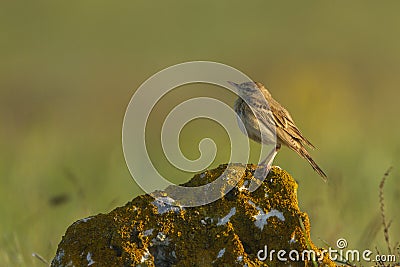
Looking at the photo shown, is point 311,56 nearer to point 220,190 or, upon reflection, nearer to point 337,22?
point 337,22

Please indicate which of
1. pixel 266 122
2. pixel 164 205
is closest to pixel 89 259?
pixel 164 205

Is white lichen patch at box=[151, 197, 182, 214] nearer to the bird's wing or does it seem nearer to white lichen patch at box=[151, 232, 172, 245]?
white lichen patch at box=[151, 232, 172, 245]

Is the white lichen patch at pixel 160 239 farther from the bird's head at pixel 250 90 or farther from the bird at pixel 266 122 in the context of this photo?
the bird's head at pixel 250 90

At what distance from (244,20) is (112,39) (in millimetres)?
6881

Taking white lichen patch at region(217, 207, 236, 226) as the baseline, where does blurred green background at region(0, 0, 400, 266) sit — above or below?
above

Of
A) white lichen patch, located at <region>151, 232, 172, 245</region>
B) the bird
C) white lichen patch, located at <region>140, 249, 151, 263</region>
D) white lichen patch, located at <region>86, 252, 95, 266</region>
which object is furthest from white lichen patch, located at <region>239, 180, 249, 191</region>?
the bird

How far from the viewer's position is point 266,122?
26.2 feet

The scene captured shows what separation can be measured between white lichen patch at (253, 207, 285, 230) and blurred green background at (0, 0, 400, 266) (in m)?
1.80

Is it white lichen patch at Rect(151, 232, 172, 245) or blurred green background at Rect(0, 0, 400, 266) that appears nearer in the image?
white lichen patch at Rect(151, 232, 172, 245)

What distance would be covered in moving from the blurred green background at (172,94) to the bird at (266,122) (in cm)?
101

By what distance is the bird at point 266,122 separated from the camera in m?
7.96

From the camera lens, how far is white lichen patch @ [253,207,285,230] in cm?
604

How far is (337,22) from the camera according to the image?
1597 inches

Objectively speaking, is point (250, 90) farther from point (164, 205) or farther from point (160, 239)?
point (160, 239)
